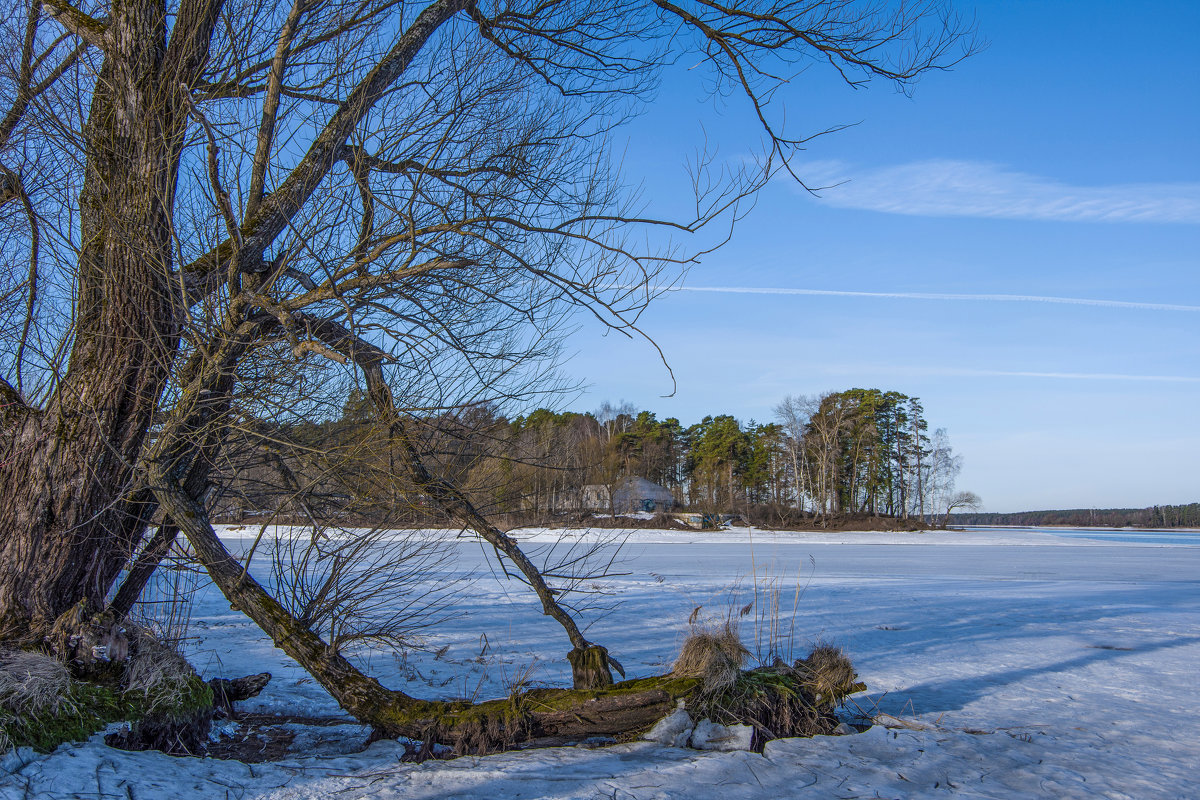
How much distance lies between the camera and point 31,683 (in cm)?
342

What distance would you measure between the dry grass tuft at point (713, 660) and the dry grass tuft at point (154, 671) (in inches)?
109

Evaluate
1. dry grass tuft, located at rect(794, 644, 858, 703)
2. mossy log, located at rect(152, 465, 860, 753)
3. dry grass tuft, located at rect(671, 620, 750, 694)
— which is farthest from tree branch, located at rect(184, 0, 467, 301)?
dry grass tuft, located at rect(794, 644, 858, 703)

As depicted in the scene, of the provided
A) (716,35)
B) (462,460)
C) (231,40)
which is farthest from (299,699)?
(716,35)

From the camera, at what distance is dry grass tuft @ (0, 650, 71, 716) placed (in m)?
3.35

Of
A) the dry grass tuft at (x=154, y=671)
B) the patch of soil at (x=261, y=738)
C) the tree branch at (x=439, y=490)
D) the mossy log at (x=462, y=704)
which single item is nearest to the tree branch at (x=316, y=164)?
the tree branch at (x=439, y=490)

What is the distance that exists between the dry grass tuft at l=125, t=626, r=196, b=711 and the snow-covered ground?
1.15 feet

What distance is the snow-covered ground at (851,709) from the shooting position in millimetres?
3332

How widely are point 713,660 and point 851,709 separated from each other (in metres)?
1.25

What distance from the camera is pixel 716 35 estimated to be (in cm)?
488

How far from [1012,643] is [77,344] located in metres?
7.95

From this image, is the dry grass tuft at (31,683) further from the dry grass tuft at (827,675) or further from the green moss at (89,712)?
the dry grass tuft at (827,675)

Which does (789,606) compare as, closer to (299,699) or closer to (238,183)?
(299,699)

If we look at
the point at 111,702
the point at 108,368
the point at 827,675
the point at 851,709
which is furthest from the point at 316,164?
the point at 851,709

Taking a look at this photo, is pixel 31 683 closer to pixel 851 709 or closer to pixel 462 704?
pixel 462 704
